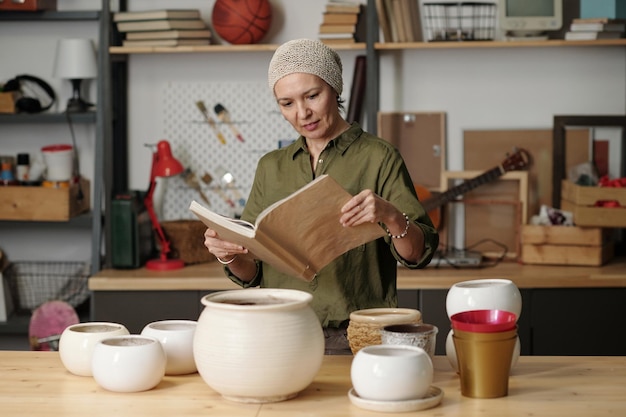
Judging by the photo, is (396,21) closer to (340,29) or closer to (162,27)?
(340,29)

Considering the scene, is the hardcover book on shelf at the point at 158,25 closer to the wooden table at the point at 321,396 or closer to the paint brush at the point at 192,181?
the paint brush at the point at 192,181

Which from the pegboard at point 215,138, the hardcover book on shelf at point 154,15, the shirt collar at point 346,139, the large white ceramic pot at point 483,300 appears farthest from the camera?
the pegboard at point 215,138

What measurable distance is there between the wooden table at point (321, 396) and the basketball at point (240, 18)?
237 centimetres

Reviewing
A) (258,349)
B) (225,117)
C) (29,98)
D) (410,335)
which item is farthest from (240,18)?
(258,349)

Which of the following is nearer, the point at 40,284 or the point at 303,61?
the point at 303,61

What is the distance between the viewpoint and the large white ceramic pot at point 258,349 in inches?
67.9

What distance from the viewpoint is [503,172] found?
4285 millimetres

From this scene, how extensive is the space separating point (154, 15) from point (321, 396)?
2.74 metres

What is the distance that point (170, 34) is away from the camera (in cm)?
419

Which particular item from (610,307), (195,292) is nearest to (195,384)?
(195,292)

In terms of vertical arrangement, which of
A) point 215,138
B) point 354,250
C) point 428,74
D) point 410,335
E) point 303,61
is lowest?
point 410,335

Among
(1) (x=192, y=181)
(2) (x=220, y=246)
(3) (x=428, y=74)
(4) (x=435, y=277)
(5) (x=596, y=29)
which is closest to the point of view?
(2) (x=220, y=246)

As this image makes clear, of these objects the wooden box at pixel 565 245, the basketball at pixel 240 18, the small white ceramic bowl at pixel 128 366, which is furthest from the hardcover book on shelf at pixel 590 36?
the small white ceramic bowl at pixel 128 366

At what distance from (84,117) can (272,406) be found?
2782 millimetres
